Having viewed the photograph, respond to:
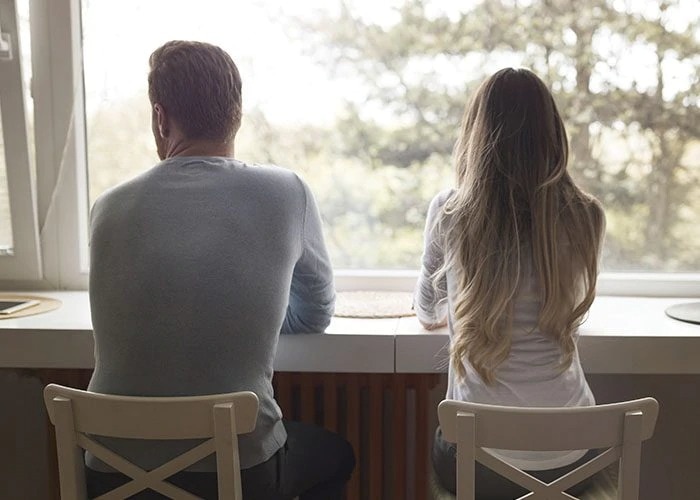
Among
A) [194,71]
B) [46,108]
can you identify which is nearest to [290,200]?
[194,71]

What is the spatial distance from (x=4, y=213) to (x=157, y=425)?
3.63 ft

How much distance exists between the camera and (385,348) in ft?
5.42

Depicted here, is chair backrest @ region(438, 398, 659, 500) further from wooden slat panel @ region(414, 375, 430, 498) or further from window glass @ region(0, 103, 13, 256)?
window glass @ region(0, 103, 13, 256)

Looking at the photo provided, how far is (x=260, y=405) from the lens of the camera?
1.38 metres

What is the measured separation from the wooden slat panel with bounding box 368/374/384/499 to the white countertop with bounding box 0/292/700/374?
0.27 metres

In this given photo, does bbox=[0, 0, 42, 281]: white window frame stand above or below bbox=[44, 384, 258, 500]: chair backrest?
above

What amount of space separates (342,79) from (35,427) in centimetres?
121

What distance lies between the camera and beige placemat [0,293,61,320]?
183cm

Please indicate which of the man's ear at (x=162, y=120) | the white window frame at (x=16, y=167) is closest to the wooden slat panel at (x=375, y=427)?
the man's ear at (x=162, y=120)

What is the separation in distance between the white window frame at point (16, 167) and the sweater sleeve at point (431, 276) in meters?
1.02

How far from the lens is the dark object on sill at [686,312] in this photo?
177 cm

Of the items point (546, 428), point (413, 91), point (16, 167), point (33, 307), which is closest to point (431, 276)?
point (546, 428)

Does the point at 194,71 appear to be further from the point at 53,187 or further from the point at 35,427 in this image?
the point at 35,427

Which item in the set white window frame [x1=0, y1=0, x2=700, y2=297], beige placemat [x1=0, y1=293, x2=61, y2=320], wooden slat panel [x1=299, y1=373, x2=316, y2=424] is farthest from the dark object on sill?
beige placemat [x1=0, y1=293, x2=61, y2=320]
